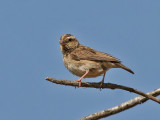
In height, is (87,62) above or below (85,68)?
above

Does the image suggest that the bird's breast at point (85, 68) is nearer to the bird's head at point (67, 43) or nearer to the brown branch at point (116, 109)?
the bird's head at point (67, 43)

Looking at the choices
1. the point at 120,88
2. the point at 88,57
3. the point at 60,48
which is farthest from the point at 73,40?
the point at 120,88

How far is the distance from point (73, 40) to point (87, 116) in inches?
195

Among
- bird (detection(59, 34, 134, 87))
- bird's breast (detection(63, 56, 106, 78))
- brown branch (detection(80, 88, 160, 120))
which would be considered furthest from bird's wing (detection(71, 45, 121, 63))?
brown branch (detection(80, 88, 160, 120))

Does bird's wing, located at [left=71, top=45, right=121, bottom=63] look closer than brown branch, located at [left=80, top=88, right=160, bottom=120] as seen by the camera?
No

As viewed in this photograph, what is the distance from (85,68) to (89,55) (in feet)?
2.01

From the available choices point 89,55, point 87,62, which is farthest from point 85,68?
point 89,55

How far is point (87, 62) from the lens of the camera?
8.77 m

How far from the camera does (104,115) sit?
17.5ft

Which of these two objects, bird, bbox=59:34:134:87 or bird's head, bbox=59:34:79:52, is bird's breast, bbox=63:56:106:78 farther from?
bird's head, bbox=59:34:79:52

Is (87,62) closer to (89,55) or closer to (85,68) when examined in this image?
(85,68)

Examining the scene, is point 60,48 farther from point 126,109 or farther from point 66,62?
point 126,109

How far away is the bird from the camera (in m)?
8.37

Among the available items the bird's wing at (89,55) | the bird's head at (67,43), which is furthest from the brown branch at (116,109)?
the bird's head at (67,43)
